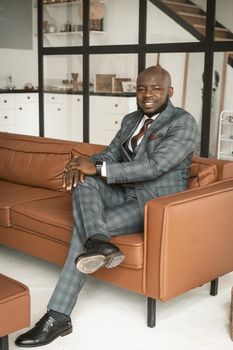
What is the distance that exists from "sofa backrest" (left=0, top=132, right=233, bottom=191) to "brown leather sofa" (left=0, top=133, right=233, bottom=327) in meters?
0.11

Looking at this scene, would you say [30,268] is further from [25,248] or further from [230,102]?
[230,102]

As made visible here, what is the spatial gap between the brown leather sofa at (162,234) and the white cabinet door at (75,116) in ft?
10.7

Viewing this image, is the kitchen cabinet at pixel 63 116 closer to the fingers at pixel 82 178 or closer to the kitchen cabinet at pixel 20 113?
the kitchen cabinet at pixel 20 113

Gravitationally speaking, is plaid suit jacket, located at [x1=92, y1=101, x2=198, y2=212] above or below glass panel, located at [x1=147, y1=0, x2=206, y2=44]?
below

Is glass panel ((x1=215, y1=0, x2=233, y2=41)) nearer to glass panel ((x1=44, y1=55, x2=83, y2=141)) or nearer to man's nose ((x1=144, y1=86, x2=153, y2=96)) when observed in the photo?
glass panel ((x1=44, y1=55, x2=83, y2=141))

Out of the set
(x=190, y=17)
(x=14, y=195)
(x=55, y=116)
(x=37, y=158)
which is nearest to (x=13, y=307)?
(x=14, y=195)

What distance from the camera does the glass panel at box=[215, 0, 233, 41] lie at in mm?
5078

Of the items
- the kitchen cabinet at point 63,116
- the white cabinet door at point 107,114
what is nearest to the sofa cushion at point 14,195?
the white cabinet door at point 107,114

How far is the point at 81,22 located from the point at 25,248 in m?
4.03

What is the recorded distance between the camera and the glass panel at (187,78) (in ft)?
17.6

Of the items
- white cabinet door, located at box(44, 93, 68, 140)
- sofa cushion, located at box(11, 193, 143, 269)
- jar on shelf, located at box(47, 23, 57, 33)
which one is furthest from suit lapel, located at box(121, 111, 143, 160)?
jar on shelf, located at box(47, 23, 57, 33)

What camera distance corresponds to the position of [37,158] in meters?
3.57

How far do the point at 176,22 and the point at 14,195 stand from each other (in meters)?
3.07

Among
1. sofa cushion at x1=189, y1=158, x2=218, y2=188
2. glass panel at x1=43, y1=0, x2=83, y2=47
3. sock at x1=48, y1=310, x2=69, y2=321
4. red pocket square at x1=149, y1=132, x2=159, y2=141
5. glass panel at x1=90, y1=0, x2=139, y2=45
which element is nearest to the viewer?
sock at x1=48, y1=310, x2=69, y2=321
